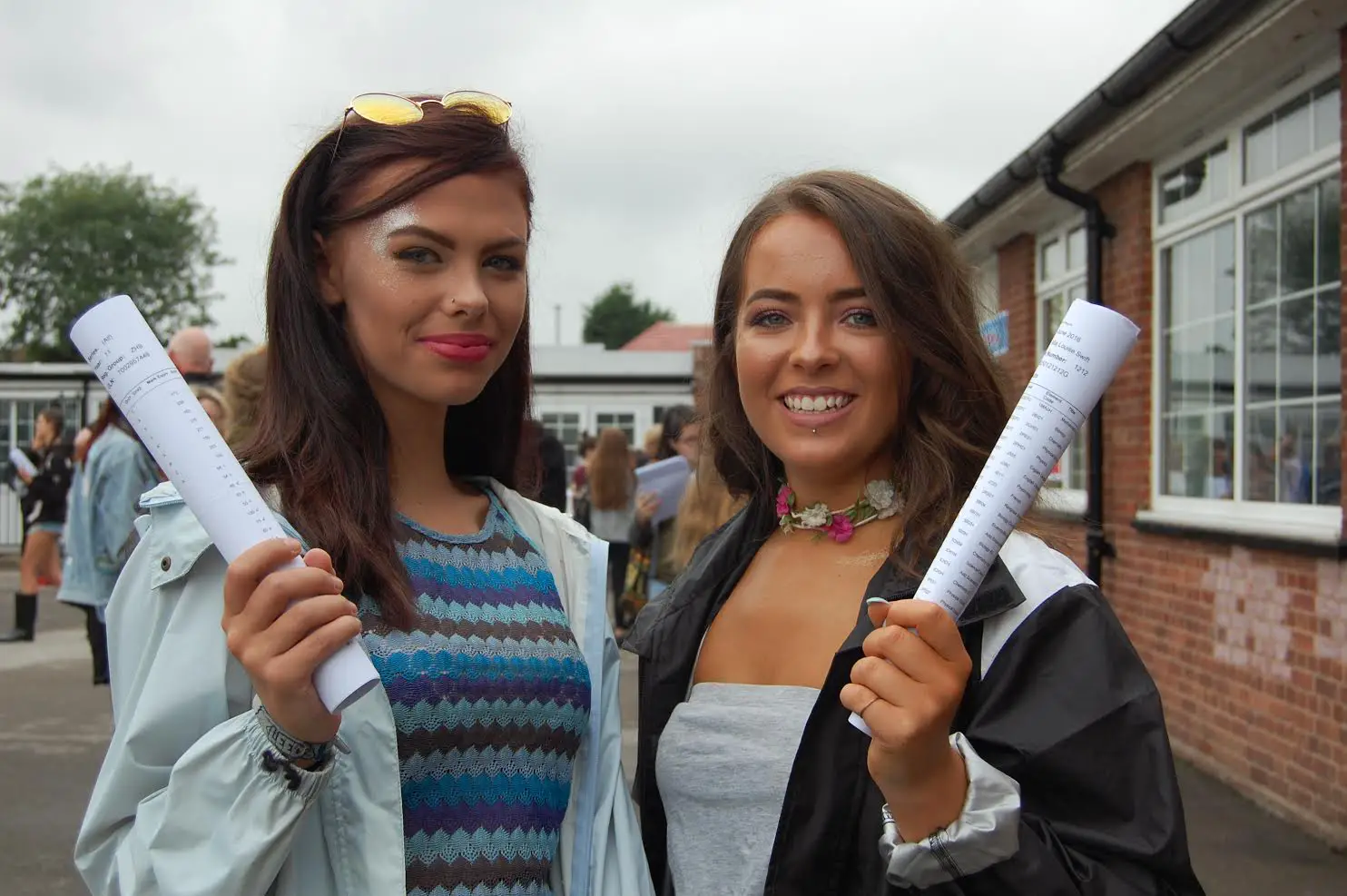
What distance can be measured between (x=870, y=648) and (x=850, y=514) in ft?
2.24

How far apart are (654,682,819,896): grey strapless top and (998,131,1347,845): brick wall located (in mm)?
2048

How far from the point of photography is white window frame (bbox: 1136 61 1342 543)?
5.21m

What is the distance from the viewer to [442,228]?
1830 mm

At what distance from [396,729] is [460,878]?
0.24m

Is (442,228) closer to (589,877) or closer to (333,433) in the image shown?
(333,433)

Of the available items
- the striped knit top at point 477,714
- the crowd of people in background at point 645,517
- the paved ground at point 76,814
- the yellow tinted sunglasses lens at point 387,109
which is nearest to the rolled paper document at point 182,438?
the striped knit top at point 477,714

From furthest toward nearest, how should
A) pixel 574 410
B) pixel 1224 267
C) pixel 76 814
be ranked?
pixel 574 410 → pixel 1224 267 → pixel 76 814

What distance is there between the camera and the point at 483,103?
1.98 metres

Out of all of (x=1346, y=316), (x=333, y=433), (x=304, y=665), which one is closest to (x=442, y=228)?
(x=333, y=433)

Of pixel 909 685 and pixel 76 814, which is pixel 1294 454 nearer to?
pixel 909 685

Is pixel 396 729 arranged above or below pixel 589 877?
above

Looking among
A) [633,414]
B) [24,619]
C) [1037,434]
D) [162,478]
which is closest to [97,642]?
[162,478]

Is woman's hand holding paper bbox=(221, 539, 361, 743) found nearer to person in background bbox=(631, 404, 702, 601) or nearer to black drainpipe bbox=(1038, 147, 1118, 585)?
person in background bbox=(631, 404, 702, 601)

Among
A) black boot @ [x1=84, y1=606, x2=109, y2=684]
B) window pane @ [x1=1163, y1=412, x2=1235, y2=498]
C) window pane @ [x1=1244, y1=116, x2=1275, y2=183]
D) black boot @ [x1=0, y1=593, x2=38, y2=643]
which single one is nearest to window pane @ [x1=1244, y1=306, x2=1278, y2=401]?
window pane @ [x1=1163, y1=412, x2=1235, y2=498]
